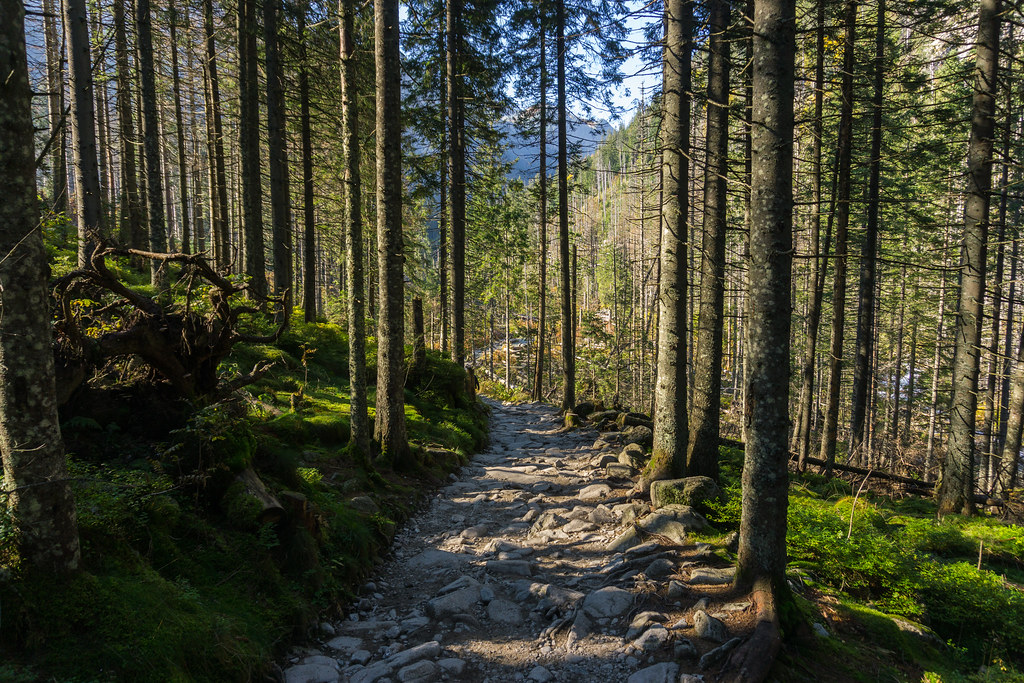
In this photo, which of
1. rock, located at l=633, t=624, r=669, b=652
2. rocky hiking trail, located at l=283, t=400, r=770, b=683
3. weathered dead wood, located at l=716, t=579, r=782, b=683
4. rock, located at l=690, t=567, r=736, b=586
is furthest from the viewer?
rock, located at l=690, t=567, r=736, b=586

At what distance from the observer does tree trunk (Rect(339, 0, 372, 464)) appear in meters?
7.39

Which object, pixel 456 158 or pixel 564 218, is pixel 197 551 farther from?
pixel 564 218

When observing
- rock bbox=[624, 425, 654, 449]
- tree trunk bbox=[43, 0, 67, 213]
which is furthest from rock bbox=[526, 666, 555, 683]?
rock bbox=[624, 425, 654, 449]

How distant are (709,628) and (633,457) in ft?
17.2

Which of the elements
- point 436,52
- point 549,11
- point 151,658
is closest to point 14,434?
point 151,658

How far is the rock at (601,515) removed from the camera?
21.8 ft

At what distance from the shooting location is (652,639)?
13.2 ft

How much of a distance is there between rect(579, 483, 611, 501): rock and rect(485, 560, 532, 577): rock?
2.11 metres

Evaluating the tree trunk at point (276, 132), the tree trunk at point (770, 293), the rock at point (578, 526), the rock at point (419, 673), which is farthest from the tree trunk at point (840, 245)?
the tree trunk at point (276, 132)

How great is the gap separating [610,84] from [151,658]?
66.0 ft

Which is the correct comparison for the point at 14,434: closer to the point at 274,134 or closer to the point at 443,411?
the point at 443,411

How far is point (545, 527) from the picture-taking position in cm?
675

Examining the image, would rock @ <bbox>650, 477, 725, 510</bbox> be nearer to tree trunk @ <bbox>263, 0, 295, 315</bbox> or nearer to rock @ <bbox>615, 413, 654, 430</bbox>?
rock @ <bbox>615, 413, 654, 430</bbox>

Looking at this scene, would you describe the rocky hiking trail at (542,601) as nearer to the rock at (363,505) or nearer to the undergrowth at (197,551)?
the undergrowth at (197,551)
